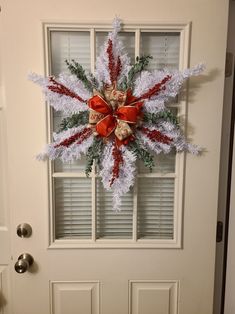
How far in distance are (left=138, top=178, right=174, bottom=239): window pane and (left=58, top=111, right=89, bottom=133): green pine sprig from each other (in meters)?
0.34

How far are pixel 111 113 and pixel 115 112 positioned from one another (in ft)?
0.05

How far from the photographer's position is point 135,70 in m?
1.09

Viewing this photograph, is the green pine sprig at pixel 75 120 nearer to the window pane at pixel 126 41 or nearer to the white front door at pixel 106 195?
the white front door at pixel 106 195

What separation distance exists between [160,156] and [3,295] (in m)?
0.94

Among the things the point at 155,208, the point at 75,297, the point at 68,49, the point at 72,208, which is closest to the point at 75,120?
the point at 68,49

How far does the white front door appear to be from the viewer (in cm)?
110

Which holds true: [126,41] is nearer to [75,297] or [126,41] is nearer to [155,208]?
[155,208]

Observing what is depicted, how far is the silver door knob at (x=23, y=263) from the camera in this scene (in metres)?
1.21

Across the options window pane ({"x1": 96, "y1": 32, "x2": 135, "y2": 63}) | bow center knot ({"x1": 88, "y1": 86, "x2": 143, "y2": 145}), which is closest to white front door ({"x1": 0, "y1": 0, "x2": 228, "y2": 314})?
window pane ({"x1": 96, "y1": 32, "x2": 135, "y2": 63})

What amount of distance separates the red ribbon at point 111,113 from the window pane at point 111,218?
276mm

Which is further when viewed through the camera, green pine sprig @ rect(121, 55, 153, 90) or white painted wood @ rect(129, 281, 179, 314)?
white painted wood @ rect(129, 281, 179, 314)

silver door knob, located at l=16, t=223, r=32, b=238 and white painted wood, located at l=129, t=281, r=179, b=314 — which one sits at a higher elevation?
silver door knob, located at l=16, t=223, r=32, b=238

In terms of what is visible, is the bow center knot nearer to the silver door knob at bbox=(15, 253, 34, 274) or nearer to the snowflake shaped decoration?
the snowflake shaped decoration

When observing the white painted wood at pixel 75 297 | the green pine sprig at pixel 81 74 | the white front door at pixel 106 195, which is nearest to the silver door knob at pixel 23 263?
the white front door at pixel 106 195
